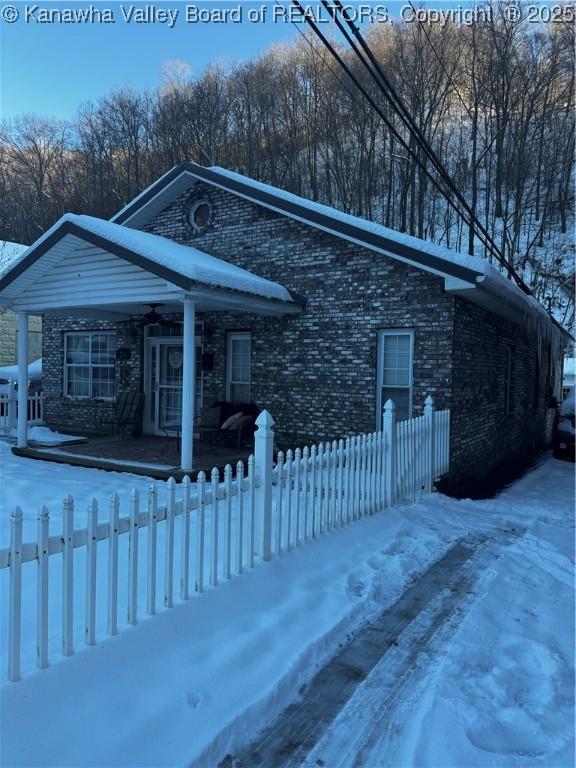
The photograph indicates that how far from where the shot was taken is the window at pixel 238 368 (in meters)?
11.0

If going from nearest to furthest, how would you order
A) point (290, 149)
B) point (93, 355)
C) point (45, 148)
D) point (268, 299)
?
point (268, 299), point (93, 355), point (290, 149), point (45, 148)

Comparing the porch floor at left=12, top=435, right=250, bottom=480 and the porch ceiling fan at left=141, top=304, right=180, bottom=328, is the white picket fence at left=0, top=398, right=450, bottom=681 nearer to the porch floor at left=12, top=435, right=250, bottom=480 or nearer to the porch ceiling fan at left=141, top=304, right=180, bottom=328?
the porch floor at left=12, top=435, right=250, bottom=480

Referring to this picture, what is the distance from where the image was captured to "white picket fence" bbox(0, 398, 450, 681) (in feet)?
9.46

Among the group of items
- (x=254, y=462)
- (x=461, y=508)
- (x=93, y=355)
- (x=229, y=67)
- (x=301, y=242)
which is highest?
(x=229, y=67)

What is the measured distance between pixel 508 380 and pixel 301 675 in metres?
10.7

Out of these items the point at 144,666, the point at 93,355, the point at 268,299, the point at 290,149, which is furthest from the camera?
the point at 290,149

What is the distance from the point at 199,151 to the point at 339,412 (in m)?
21.4

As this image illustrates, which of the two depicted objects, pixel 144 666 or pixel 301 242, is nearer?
pixel 144 666

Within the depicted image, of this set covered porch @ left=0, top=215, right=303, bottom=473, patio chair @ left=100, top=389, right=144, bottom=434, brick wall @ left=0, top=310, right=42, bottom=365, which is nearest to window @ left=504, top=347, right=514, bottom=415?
covered porch @ left=0, top=215, right=303, bottom=473

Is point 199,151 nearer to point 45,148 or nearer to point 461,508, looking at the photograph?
point 45,148

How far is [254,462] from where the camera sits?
15.6ft

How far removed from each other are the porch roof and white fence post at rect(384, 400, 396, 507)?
3.18m

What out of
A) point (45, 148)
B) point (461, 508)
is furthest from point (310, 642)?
point (45, 148)

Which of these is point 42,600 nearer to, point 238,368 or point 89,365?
Result: point 238,368
